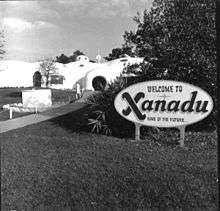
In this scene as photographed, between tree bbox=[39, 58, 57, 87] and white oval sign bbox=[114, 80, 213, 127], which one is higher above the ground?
tree bbox=[39, 58, 57, 87]

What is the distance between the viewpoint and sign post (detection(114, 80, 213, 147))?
8477 mm

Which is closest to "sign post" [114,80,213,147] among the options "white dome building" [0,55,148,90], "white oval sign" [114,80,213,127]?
"white oval sign" [114,80,213,127]

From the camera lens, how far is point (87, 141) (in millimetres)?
9250

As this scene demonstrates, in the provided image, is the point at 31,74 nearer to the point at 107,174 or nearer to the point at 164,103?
the point at 164,103

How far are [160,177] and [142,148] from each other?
6.95 feet

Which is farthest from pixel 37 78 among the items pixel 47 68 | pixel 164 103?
pixel 164 103

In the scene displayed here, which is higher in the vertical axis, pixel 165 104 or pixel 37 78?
pixel 37 78

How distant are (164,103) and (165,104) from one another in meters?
0.03

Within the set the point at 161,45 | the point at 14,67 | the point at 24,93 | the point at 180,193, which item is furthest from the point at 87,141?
the point at 14,67

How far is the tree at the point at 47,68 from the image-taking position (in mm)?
43938

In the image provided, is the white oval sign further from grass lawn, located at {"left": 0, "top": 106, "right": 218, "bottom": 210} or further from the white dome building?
the white dome building

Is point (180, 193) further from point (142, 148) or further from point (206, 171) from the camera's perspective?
point (142, 148)

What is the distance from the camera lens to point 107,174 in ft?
21.3

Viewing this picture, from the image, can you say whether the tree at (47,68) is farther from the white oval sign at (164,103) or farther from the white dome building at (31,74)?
the white oval sign at (164,103)
